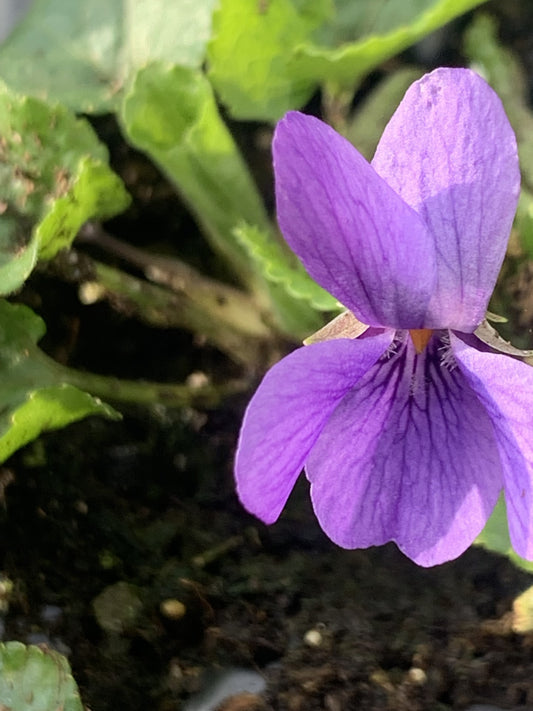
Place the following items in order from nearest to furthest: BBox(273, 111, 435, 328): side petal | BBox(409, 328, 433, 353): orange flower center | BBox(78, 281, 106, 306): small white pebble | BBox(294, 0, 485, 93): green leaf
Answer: BBox(273, 111, 435, 328): side petal
BBox(409, 328, 433, 353): orange flower center
BBox(294, 0, 485, 93): green leaf
BBox(78, 281, 106, 306): small white pebble

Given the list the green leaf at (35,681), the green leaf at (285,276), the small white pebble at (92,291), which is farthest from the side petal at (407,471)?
the small white pebble at (92,291)

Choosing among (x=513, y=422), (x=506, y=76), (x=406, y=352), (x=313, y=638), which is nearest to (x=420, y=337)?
(x=406, y=352)

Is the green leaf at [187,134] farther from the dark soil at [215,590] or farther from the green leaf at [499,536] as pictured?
the green leaf at [499,536]

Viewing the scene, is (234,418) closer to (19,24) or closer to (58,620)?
(58,620)

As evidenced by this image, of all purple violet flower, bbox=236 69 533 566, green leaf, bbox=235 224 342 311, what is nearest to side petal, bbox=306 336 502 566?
purple violet flower, bbox=236 69 533 566

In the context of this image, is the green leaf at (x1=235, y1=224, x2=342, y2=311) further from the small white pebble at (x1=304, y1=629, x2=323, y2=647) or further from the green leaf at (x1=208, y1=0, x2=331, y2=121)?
the small white pebble at (x1=304, y1=629, x2=323, y2=647)

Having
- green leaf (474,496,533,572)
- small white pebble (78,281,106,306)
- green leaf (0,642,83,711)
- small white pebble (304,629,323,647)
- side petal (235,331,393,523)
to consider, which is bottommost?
small white pebble (304,629,323,647)
